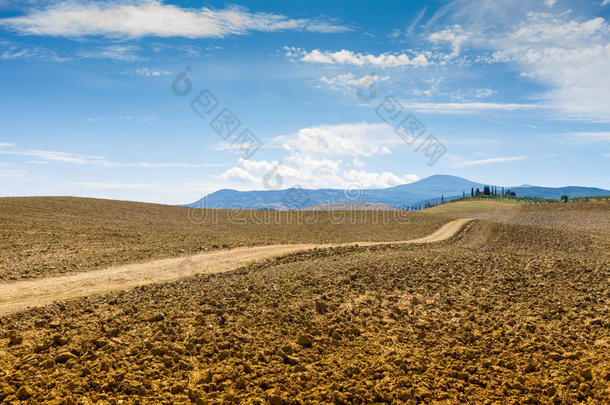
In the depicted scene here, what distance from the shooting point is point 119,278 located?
1595 cm

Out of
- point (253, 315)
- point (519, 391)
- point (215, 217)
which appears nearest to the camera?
point (519, 391)

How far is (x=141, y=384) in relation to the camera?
266 inches

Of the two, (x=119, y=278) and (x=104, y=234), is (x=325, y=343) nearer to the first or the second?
(x=119, y=278)

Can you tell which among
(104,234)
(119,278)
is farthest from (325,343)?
(104,234)

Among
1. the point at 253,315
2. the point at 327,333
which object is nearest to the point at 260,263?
the point at 253,315

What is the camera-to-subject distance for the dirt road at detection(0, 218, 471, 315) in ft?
41.9

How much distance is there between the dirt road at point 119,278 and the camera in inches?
503

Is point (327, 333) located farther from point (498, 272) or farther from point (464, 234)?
point (464, 234)

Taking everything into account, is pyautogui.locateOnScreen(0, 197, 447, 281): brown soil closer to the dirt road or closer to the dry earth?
the dirt road

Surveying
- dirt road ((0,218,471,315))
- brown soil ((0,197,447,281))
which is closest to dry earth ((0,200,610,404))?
dirt road ((0,218,471,315))

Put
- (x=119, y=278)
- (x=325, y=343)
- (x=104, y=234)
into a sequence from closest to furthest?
(x=325, y=343)
(x=119, y=278)
(x=104, y=234)

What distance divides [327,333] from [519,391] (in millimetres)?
4056

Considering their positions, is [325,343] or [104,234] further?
[104,234]

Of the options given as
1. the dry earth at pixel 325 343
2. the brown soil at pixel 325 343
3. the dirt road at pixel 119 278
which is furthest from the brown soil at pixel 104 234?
the brown soil at pixel 325 343
